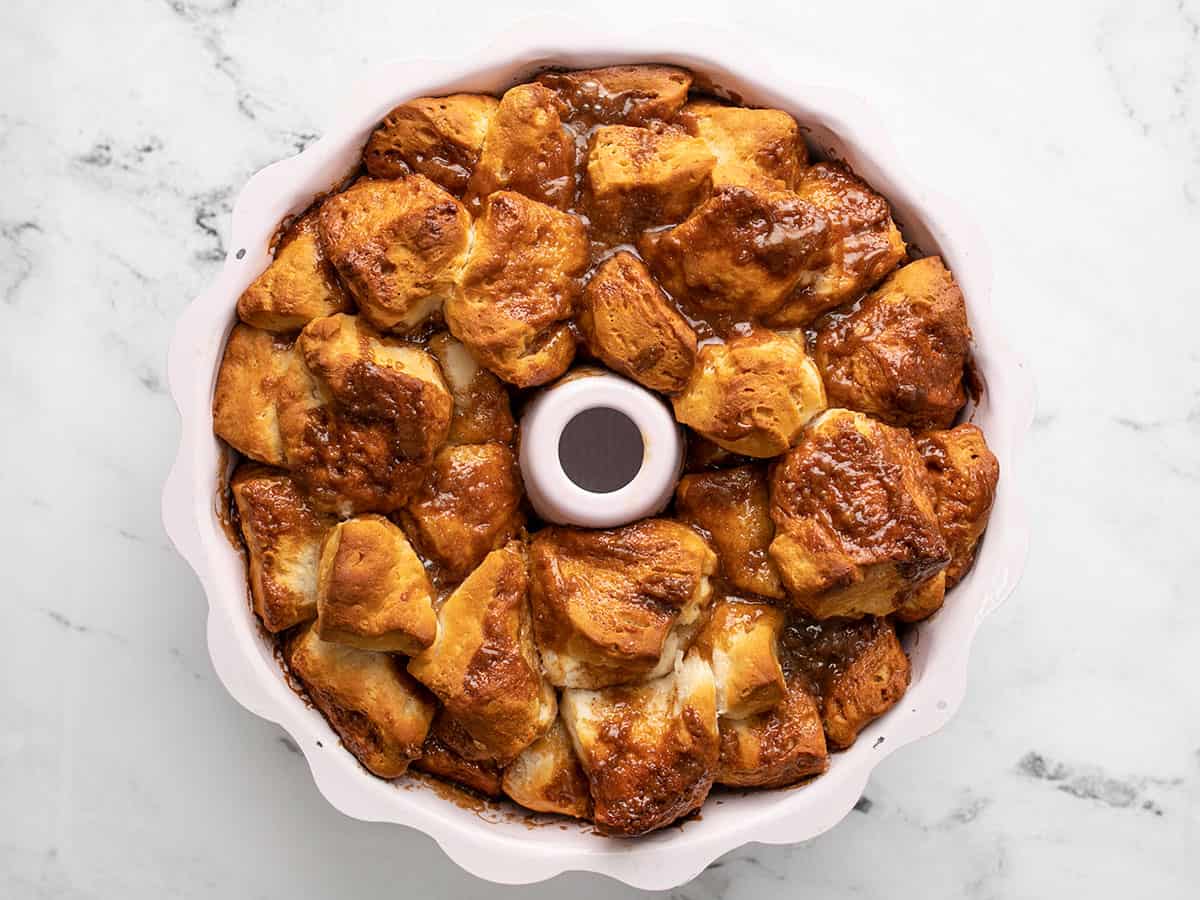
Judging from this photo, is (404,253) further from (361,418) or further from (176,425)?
(176,425)

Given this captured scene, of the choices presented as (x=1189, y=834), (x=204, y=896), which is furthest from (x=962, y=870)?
(x=204, y=896)

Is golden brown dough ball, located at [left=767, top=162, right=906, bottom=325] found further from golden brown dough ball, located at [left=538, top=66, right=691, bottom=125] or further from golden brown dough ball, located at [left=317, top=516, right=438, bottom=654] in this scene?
golden brown dough ball, located at [left=317, top=516, right=438, bottom=654]

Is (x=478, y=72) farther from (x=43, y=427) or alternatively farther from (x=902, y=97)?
(x=43, y=427)

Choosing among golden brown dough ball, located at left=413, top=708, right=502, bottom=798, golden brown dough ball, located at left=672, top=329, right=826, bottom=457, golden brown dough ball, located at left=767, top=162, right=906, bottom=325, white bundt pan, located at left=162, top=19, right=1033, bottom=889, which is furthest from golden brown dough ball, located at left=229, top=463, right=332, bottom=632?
golden brown dough ball, located at left=767, top=162, right=906, bottom=325

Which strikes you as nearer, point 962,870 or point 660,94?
point 660,94

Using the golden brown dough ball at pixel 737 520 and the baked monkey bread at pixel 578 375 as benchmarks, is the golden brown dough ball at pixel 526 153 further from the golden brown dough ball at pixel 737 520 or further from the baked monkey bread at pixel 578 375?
the golden brown dough ball at pixel 737 520

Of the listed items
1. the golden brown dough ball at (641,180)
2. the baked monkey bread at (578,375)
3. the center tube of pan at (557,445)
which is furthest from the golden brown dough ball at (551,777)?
the golden brown dough ball at (641,180)
